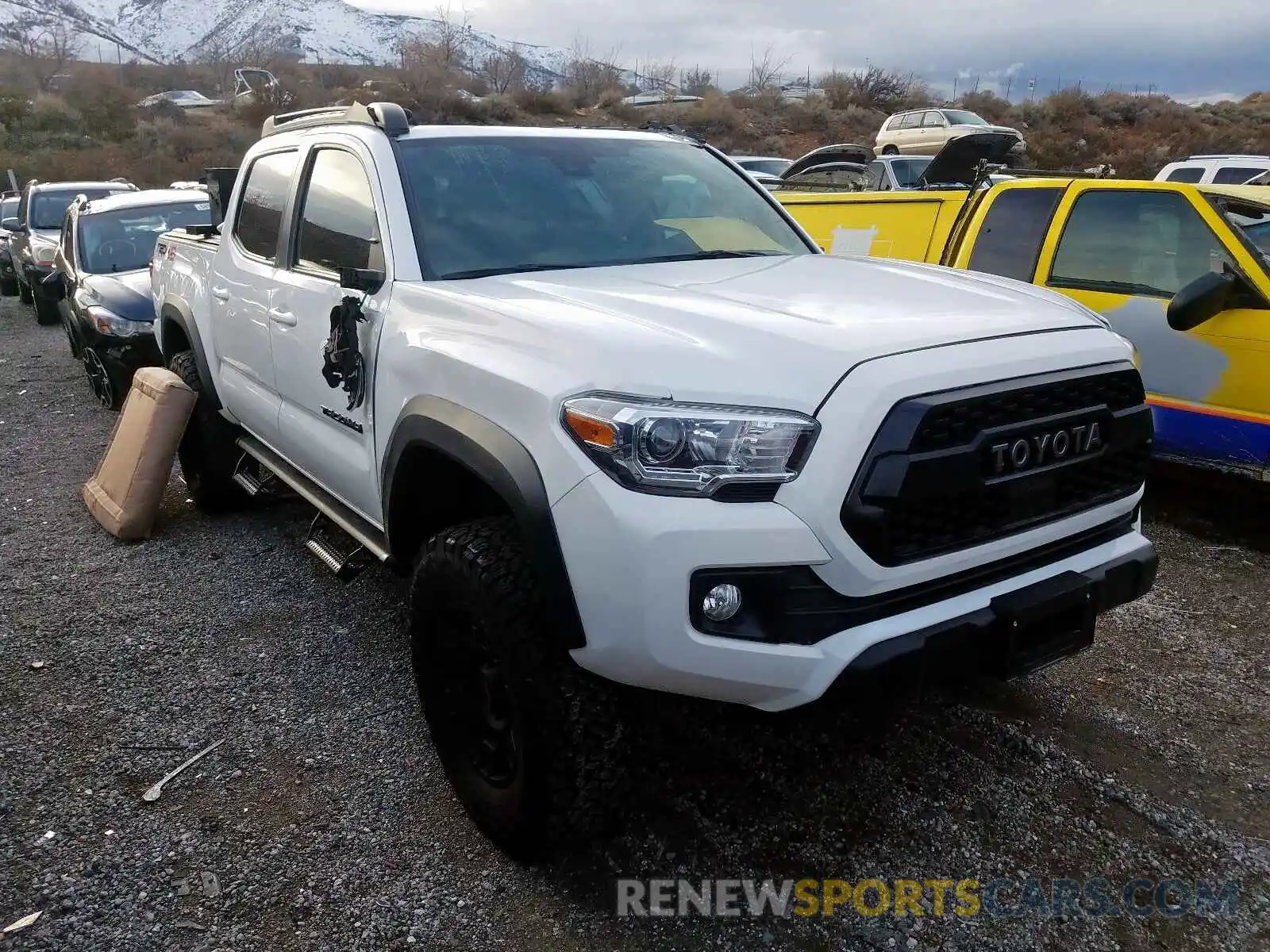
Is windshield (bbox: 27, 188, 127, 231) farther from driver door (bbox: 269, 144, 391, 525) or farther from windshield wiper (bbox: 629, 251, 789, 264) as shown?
windshield wiper (bbox: 629, 251, 789, 264)

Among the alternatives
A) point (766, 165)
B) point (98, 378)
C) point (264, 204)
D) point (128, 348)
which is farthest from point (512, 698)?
point (766, 165)

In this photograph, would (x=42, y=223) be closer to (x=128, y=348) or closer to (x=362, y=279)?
(x=128, y=348)

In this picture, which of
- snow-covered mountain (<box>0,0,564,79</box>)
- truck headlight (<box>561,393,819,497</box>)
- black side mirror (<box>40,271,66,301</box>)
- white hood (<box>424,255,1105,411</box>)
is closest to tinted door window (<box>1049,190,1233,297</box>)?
white hood (<box>424,255,1105,411</box>)

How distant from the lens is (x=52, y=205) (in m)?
13.5

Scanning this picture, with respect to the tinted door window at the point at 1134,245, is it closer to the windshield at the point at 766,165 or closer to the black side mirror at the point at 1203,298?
the black side mirror at the point at 1203,298

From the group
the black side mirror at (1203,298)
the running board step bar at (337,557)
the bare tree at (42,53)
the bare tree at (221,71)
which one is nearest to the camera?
the running board step bar at (337,557)

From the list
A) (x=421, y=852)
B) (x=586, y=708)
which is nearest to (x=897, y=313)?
(x=586, y=708)

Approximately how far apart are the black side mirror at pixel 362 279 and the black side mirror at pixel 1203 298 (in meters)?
3.71

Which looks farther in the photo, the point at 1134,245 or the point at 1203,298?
the point at 1134,245

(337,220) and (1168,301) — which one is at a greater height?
(337,220)

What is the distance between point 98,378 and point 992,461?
25.6 feet

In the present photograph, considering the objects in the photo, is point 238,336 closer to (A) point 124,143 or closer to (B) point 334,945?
(B) point 334,945

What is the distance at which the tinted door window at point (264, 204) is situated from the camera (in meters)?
3.96

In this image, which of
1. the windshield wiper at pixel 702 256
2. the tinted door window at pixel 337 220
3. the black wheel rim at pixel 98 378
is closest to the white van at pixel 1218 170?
the windshield wiper at pixel 702 256
